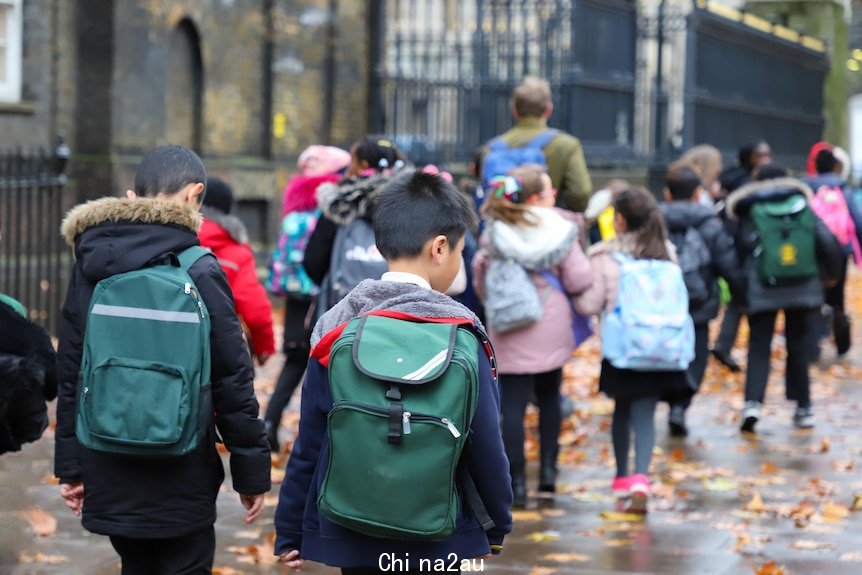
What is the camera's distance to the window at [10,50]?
14.0m

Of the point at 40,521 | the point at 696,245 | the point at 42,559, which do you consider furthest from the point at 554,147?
the point at 42,559

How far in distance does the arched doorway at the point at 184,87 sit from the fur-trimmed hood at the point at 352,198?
30.7 feet

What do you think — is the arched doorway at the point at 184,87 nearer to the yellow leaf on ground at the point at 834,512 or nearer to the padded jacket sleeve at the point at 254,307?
the padded jacket sleeve at the point at 254,307

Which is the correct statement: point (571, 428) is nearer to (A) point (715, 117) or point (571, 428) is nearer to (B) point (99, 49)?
(B) point (99, 49)

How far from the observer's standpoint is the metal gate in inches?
712

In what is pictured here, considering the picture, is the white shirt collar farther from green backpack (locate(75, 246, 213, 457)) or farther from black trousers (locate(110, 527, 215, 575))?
black trousers (locate(110, 527, 215, 575))

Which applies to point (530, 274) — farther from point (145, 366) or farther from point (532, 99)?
point (145, 366)

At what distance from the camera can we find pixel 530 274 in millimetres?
7484

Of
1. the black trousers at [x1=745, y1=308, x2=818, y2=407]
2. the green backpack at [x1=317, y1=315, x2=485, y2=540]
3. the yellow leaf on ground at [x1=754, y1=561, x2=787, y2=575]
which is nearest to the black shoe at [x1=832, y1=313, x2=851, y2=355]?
the black trousers at [x1=745, y1=308, x2=818, y2=407]

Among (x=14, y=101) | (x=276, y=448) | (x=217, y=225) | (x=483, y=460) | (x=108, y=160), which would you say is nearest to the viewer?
(x=483, y=460)

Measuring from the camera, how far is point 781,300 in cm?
958

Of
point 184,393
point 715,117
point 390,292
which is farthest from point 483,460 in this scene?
point 715,117

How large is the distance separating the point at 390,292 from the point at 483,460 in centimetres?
51

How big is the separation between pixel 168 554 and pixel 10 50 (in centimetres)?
1061
